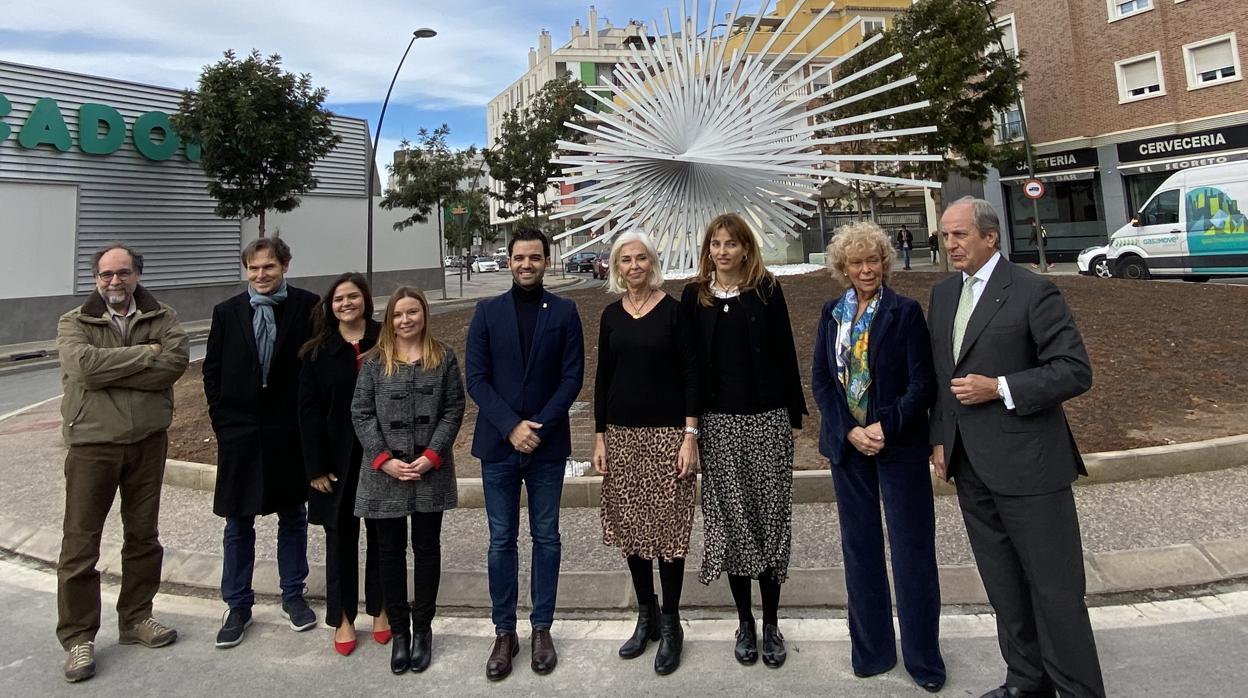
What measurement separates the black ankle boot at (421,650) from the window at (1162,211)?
749 inches

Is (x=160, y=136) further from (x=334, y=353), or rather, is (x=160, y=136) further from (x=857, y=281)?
(x=857, y=281)

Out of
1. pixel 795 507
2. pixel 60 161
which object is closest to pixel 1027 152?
pixel 795 507

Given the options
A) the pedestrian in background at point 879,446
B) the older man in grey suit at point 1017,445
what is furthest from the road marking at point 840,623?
the older man in grey suit at point 1017,445

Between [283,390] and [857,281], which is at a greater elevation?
[857,281]

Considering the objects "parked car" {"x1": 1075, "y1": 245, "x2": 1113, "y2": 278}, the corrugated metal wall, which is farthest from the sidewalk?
"parked car" {"x1": 1075, "y1": 245, "x2": 1113, "y2": 278}

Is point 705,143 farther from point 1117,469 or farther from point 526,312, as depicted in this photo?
point 1117,469

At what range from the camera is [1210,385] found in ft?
21.5

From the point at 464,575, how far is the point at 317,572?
0.91 metres

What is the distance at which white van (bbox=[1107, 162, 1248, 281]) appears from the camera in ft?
49.5

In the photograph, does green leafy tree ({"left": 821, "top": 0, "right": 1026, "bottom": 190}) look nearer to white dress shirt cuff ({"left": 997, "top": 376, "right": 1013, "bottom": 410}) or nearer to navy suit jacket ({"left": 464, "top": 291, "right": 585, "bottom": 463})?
navy suit jacket ({"left": 464, "top": 291, "right": 585, "bottom": 463})

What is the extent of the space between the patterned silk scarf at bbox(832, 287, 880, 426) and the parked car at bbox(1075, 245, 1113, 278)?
18555 millimetres

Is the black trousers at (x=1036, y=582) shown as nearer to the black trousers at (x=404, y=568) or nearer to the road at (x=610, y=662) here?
the road at (x=610, y=662)

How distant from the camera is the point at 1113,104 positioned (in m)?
24.4

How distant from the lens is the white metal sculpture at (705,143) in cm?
418
